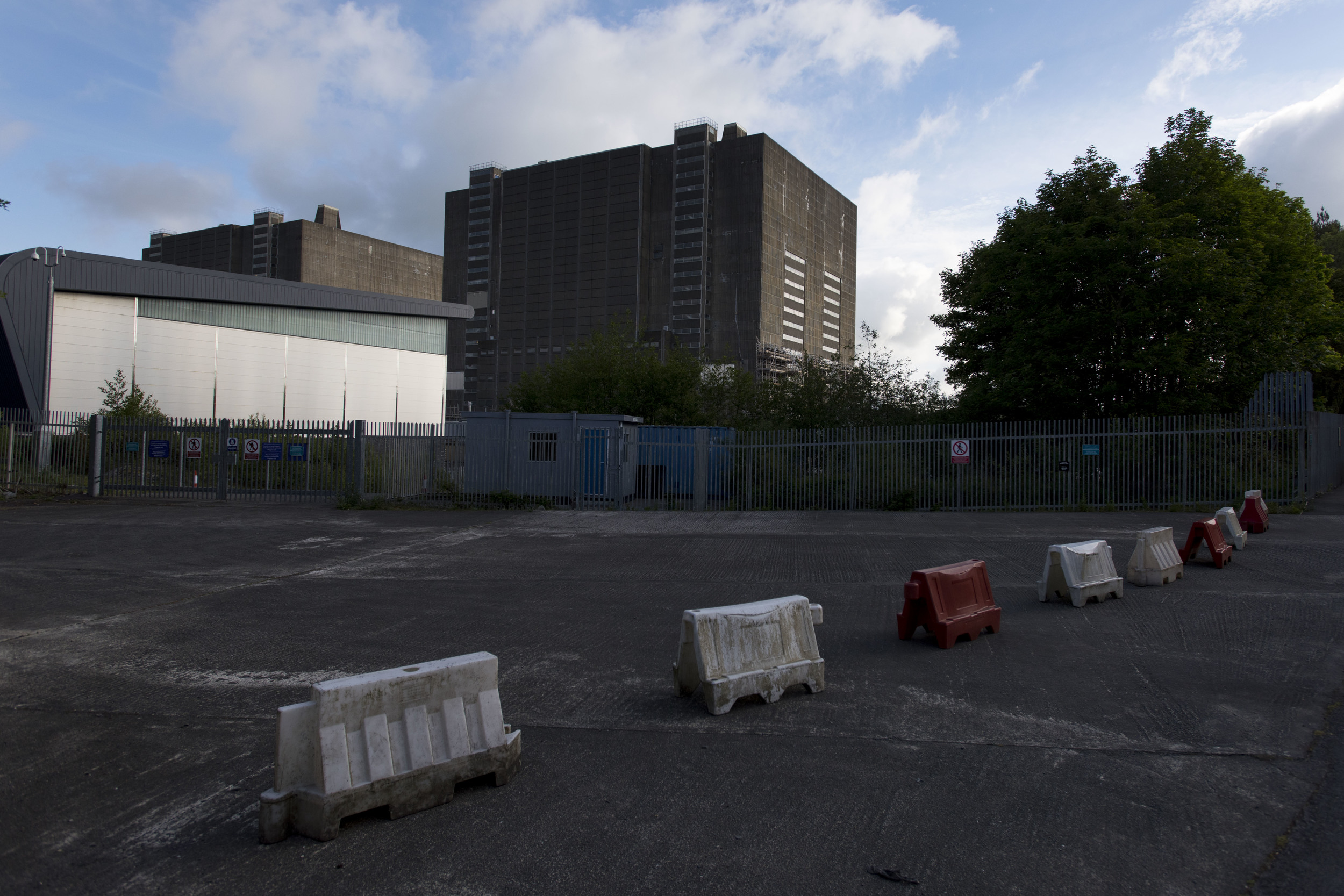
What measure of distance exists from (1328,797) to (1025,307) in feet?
77.2

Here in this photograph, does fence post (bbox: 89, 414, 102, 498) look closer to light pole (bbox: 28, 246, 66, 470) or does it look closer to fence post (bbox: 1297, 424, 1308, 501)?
light pole (bbox: 28, 246, 66, 470)

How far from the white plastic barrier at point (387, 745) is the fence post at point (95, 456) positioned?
23688 mm

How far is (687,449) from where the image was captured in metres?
21.9

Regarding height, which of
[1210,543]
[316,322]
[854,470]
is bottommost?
[1210,543]

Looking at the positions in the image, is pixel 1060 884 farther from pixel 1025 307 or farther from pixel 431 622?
pixel 1025 307

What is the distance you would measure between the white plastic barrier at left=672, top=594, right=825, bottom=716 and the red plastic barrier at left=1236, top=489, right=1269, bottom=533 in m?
12.4

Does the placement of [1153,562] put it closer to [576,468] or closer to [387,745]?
[387,745]

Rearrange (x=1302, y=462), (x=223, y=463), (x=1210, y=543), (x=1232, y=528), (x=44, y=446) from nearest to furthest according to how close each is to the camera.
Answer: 1. (x=1210, y=543)
2. (x=1232, y=528)
3. (x=1302, y=462)
4. (x=223, y=463)
5. (x=44, y=446)

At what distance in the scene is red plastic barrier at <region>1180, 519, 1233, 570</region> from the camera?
36.6ft

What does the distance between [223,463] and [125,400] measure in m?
15.2

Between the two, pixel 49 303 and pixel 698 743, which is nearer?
pixel 698 743

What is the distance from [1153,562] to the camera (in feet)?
32.4

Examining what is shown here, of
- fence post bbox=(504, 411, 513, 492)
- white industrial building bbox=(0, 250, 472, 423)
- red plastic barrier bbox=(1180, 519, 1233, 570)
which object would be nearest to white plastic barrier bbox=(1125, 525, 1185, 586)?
red plastic barrier bbox=(1180, 519, 1233, 570)

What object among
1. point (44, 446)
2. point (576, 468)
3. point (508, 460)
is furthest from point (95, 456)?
point (576, 468)
